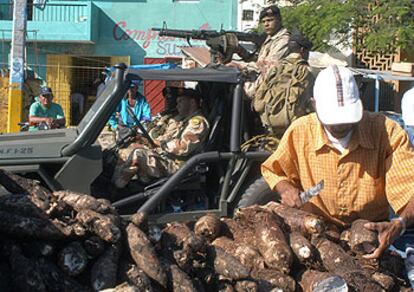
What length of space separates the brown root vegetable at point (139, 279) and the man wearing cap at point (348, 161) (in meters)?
1.18

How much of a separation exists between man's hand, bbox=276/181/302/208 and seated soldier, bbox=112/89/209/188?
2336mm

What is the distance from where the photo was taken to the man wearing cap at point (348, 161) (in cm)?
335

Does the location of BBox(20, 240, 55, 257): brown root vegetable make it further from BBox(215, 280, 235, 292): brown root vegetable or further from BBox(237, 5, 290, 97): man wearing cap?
BBox(237, 5, 290, 97): man wearing cap

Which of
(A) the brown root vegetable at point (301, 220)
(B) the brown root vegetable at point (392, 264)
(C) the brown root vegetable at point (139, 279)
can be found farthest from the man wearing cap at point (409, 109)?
(C) the brown root vegetable at point (139, 279)

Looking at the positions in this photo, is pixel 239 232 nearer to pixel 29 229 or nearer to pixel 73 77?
pixel 29 229

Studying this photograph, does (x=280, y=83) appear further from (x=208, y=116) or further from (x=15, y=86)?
(x=15, y=86)

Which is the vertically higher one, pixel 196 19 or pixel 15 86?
pixel 196 19

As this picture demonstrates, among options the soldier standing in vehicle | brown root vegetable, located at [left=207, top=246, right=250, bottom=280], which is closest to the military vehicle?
the soldier standing in vehicle

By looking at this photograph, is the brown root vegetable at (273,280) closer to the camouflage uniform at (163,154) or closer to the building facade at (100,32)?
the camouflage uniform at (163,154)

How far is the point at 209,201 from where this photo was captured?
20.6 feet

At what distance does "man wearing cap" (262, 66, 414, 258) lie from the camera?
3.35m

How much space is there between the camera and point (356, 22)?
15.7 meters

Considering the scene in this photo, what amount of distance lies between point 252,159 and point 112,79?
149 centimetres

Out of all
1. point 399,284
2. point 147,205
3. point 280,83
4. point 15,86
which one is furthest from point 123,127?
point 15,86
